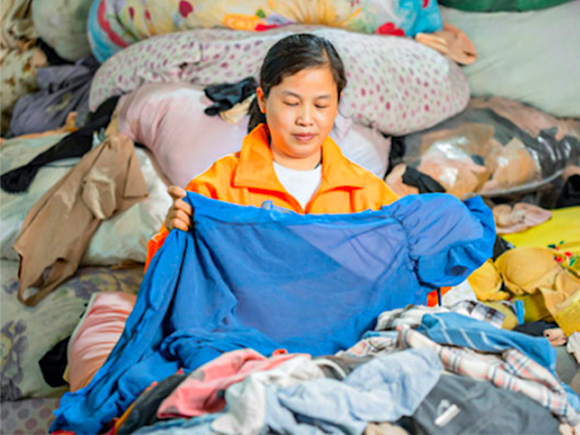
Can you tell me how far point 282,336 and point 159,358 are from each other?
0.22 meters

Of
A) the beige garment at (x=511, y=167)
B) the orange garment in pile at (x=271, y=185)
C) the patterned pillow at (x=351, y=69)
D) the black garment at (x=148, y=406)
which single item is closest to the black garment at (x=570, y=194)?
the beige garment at (x=511, y=167)

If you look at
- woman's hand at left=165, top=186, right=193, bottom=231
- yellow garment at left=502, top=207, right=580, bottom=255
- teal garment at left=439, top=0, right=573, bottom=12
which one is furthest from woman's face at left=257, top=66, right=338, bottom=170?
teal garment at left=439, top=0, right=573, bottom=12

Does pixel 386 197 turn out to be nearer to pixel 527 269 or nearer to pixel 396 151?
pixel 527 269

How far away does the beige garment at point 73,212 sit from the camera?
77.1 inches

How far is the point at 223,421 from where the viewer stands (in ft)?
2.93

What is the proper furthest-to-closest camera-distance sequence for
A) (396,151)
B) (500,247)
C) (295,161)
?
1. (396,151)
2. (500,247)
3. (295,161)

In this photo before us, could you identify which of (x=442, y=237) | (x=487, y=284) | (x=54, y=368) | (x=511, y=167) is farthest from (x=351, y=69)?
(x=54, y=368)

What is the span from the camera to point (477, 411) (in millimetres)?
944

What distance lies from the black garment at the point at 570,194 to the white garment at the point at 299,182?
144cm

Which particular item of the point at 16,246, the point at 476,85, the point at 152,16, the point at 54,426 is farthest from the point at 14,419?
the point at 476,85

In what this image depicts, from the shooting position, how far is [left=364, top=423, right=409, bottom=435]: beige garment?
92 centimetres

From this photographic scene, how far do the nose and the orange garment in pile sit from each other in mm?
120

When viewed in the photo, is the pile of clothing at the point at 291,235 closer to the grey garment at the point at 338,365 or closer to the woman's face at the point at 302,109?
the grey garment at the point at 338,365

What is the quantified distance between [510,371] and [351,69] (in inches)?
56.2
